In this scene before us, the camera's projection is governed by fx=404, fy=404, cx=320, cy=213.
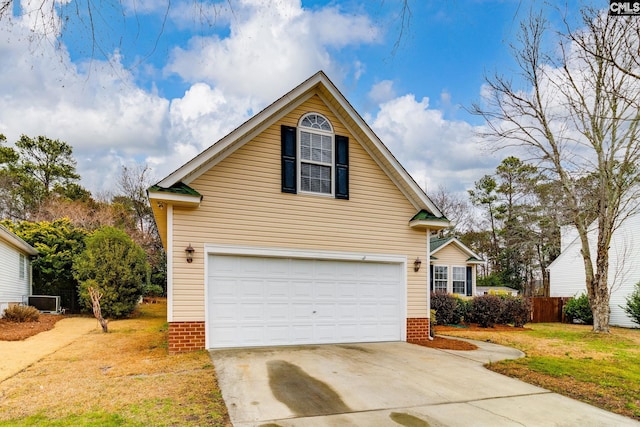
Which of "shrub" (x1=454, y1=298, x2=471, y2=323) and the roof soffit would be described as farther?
"shrub" (x1=454, y1=298, x2=471, y2=323)

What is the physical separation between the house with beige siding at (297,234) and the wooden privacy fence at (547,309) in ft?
38.1

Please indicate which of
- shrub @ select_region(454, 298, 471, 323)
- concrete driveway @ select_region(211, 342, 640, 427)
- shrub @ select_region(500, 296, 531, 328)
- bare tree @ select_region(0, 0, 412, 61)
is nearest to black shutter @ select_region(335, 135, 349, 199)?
concrete driveway @ select_region(211, 342, 640, 427)

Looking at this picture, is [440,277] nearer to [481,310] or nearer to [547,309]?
[481,310]

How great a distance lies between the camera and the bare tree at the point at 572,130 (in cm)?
1434

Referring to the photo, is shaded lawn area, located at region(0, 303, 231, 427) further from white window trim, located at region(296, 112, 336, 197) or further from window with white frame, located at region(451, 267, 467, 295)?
window with white frame, located at region(451, 267, 467, 295)

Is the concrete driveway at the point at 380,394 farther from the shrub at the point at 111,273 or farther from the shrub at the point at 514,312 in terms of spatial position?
the shrub at the point at 111,273

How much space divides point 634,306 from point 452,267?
797 cm

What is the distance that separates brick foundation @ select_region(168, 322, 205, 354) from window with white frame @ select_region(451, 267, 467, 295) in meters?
16.4

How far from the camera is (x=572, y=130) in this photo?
1551cm

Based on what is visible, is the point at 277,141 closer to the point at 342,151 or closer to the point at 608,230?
the point at 342,151

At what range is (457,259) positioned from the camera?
2228 centimetres

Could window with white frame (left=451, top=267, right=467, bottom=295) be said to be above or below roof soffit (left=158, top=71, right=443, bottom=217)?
below

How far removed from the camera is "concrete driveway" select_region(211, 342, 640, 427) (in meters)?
5.16

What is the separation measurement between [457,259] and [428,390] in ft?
55.7
